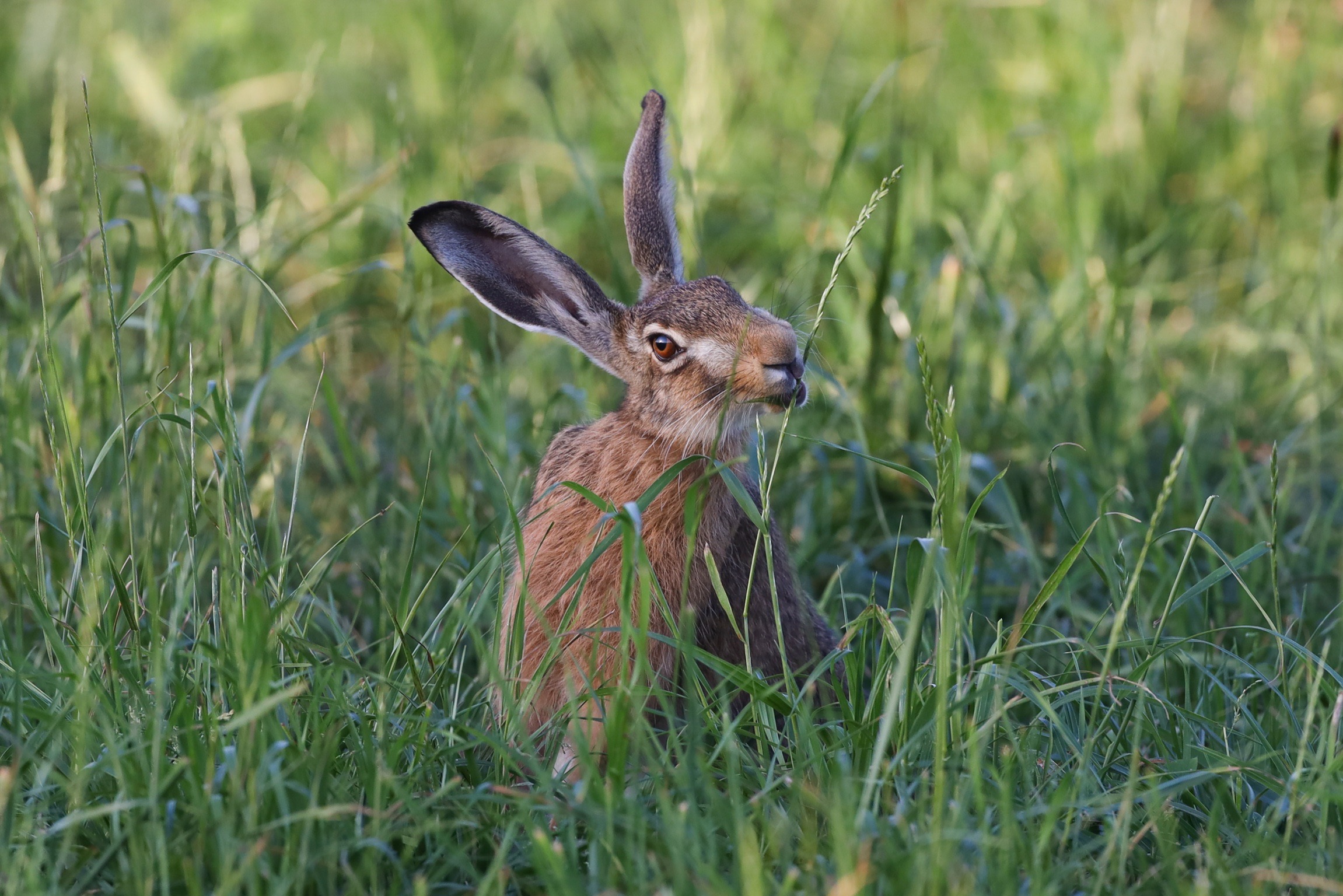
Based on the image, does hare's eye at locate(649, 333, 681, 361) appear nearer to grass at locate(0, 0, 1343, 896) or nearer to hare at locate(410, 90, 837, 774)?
hare at locate(410, 90, 837, 774)

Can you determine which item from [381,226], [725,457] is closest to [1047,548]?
[725,457]

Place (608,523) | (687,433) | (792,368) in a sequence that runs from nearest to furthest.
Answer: (608,523), (792,368), (687,433)

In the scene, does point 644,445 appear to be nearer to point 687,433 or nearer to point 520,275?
point 687,433

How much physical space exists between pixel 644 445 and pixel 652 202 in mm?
780

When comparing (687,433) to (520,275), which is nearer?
(687,433)

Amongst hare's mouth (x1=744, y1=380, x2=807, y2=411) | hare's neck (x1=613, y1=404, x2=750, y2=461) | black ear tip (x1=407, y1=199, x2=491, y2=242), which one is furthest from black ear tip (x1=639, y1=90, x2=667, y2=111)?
hare's mouth (x1=744, y1=380, x2=807, y2=411)

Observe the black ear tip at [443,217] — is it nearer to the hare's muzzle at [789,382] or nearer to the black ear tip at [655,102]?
the black ear tip at [655,102]

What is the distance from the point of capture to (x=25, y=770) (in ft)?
8.52

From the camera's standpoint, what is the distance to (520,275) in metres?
3.71

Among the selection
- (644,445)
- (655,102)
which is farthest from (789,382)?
(655,102)

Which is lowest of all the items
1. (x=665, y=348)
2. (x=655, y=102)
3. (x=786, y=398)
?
(x=786, y=398)

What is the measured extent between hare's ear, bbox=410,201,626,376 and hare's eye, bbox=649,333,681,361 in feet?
0.64

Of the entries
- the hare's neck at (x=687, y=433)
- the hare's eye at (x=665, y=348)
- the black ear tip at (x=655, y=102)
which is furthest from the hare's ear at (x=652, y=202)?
the hare's neck at (x=687, y=433)

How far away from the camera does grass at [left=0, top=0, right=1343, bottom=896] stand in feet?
7.88
